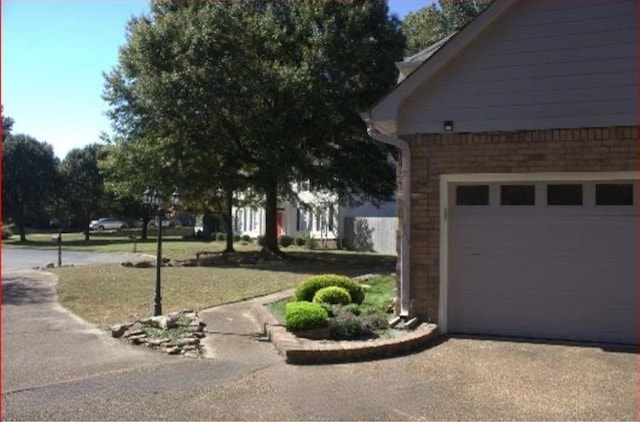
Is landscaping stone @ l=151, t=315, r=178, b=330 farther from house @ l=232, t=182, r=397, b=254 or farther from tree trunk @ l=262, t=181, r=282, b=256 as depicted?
house @ l=232, t=182, r=397, b=254

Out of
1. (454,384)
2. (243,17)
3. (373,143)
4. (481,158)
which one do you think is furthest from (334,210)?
(454,384)

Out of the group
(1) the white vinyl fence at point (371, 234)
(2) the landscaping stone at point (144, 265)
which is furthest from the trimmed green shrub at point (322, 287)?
(1) the white vinyl fence at point (371, 234)

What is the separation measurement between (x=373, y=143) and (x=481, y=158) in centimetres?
1711

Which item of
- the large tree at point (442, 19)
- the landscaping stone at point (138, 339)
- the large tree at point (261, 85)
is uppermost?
the large tree at point (442, 19)

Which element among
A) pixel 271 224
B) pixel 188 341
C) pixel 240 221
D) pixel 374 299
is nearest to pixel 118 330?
pixel 188 341

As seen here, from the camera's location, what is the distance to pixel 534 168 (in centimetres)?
967

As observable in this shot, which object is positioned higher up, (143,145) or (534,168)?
(143,145)

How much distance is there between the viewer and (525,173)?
31.9 feet

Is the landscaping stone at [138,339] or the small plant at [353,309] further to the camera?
the small plant at [353,309]

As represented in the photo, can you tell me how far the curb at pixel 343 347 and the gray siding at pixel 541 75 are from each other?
3.16m

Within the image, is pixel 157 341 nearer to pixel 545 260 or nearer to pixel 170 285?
pixel 545 260

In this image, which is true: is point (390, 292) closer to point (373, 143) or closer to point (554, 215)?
point (554, 215)

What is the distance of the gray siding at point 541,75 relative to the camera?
367 inches

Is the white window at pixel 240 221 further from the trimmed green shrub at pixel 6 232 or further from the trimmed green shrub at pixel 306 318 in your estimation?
the trimmed green shrub at pixel 306 318
